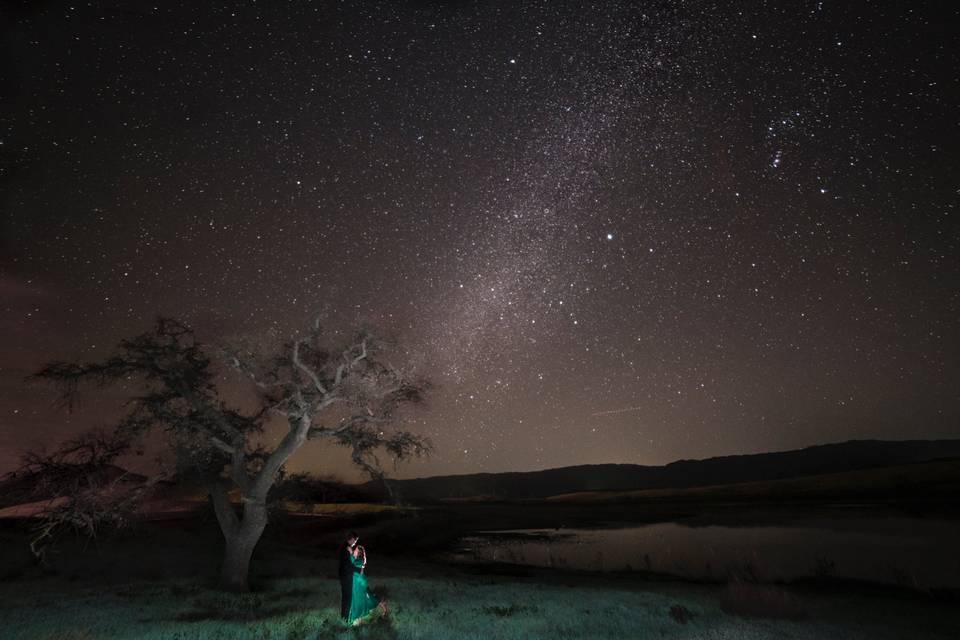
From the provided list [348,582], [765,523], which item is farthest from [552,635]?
[765,523]

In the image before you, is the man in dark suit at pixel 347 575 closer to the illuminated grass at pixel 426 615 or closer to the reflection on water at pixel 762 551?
the illuminated grass at pixel 426 615

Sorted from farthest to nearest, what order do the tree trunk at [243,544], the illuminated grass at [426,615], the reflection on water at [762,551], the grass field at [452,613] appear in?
the reflection on water at [762,551] < the tree trunk at [243,544] < the grass field at [452,613] < the illuminated grass at [426,615]

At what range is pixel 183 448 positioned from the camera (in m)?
20.8

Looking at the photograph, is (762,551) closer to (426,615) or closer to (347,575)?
(426,615)

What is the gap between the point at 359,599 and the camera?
15.8 metres

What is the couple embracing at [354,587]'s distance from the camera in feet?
51.0

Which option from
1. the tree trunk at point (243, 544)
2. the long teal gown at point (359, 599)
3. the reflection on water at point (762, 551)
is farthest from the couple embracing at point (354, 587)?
the reflection on water at point (762, 551)

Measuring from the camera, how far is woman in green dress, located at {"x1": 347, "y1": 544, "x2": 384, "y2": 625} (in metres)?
15.5

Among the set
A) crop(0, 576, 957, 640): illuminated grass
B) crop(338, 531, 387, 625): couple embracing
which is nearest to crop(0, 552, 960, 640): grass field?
crop(0, 576, 957, 640): illuminated grass

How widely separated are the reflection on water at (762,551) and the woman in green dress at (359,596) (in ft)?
78.3

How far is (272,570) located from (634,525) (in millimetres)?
58657

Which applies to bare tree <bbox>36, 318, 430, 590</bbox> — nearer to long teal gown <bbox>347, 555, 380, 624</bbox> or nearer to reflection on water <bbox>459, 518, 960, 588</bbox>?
long teal gown <bbox>347, 555, 380, 624</bbox>

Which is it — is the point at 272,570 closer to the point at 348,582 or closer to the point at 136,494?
the point at 136,494

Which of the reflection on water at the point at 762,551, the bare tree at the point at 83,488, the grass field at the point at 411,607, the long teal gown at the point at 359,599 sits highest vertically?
the bare tree at the point at 83,488
